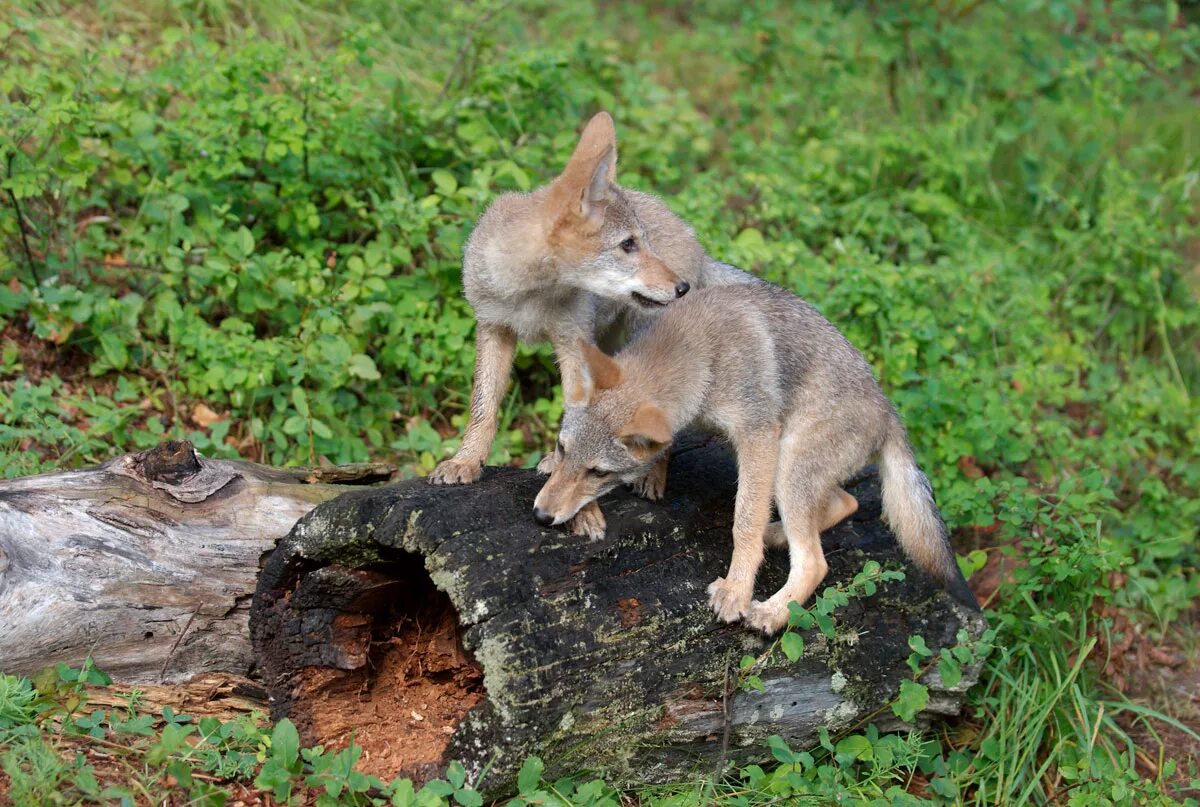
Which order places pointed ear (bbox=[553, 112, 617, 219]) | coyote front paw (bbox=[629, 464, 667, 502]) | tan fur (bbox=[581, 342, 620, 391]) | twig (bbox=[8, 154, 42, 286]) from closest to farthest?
tan fur (bbox=[581, 342, 620, 391]) → coyote front paw (bbox=[629, 464, 667, 502]) → pointed ear (bbox=[553, 112, 617, 219]) → twig (bbox=[8, 154, 42, 286])

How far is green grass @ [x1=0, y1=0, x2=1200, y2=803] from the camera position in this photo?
6387mm

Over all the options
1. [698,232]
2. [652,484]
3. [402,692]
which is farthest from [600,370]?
[698,232]

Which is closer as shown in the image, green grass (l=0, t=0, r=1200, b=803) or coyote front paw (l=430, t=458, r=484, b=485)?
coyote front paw (l=430, t=458, r=484, b=485)

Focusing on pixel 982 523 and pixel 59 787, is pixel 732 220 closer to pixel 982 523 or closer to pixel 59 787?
pixel 982 523

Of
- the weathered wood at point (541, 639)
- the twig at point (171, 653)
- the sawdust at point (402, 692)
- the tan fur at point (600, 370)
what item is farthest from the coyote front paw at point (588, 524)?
the twig at point (171, 653)

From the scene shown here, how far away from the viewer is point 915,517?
5.77m

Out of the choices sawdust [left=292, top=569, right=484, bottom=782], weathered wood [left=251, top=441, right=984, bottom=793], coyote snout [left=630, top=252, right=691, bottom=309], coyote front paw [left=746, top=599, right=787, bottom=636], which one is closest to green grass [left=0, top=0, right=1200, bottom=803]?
weathered wood [left=251, top=441, right=984, bottom=793]

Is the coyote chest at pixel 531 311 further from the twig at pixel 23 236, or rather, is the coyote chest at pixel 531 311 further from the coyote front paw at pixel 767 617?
the twig at pixel 23 236

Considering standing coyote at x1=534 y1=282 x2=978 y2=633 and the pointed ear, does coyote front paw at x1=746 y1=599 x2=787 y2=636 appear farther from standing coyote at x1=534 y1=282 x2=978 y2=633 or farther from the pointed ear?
the pointed ear

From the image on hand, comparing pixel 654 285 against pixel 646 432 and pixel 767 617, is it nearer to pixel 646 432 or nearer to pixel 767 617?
pixel 646 432

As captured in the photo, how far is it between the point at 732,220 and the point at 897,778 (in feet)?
17.0

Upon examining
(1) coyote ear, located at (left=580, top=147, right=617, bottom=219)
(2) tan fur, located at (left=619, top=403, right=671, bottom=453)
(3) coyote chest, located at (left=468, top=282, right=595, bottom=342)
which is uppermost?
(1) coyote ear, located at (left=580, top=147, right=617, bottom=219)

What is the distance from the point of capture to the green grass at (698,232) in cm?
639

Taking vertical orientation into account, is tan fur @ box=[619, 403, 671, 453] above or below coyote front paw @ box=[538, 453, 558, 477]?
above
